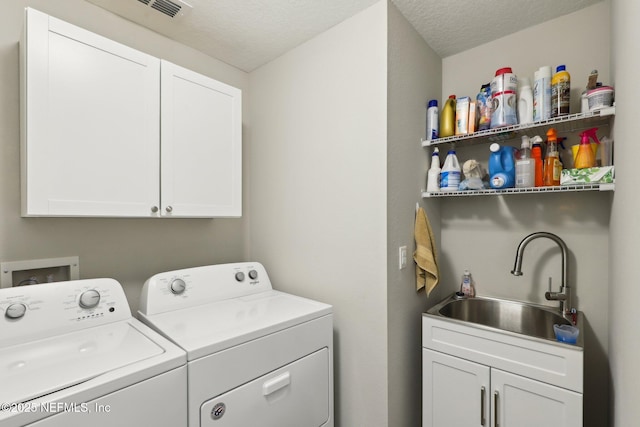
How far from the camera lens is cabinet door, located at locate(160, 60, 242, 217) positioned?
1.48m

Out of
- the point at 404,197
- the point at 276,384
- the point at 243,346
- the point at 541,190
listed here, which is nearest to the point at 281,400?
the point at 276,384

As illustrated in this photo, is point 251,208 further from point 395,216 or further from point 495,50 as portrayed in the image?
point 495,50

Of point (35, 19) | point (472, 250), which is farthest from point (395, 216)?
point (35, 19)

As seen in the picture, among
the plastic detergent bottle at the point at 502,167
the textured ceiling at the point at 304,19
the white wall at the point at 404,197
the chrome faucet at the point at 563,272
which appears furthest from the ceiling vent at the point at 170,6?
the chrome faucet at the point at 563,272

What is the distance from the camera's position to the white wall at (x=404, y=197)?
A: 1532 millimetres

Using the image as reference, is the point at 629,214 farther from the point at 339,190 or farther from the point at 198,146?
the point at 198,146

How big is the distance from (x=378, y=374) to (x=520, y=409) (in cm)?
61

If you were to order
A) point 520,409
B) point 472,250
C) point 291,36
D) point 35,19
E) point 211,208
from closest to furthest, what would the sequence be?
point 35,19
point 520,409
point 211,208
point 291,36
point 472,250

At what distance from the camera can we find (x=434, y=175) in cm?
180

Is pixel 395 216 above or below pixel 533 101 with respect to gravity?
below

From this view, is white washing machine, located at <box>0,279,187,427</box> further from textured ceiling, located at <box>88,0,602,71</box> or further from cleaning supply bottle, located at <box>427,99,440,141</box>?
cleaning supply bottle, located at <box>427,99,440,141</box>

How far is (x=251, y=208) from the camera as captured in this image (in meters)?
2.24

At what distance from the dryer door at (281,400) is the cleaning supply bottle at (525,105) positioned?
5.01ft

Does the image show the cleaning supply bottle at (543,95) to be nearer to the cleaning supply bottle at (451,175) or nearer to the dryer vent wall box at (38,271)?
the cleaning supply bottle at (451,175)
